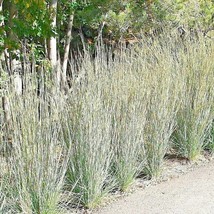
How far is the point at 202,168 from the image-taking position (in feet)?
14.0

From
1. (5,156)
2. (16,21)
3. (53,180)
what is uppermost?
(16,21)

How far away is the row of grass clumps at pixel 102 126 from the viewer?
3031 millimetres

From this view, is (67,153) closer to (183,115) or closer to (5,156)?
(5,156)

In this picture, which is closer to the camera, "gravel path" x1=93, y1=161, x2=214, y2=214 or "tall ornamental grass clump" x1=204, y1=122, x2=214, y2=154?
"gravel path" x1=93, y1=161, x2=214, y2=214

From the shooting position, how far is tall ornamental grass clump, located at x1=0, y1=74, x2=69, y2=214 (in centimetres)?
299

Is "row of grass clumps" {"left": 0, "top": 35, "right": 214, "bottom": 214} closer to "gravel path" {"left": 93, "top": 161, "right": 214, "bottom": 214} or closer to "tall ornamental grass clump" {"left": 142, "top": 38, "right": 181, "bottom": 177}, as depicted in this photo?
"tall ornamental grass clump" {"left": 142, "top": 38, "right": 181, "bottom": 177}

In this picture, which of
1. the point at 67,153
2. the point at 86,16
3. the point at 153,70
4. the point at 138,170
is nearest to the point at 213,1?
the point at 86,16

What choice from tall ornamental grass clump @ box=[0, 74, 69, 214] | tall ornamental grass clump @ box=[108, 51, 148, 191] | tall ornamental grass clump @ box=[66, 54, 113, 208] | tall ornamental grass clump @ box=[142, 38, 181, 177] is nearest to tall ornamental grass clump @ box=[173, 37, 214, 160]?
tall ornamental grass clump @ box=[142, 38, 181, 177]

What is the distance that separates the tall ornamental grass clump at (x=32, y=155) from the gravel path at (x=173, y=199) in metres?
0.57

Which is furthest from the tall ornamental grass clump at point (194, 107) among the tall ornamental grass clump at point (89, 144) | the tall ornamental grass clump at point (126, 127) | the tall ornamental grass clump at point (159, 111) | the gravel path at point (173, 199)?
the tall ornamental grass clump at point (89, 144)

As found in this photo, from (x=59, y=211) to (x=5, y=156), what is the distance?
0.61 metres

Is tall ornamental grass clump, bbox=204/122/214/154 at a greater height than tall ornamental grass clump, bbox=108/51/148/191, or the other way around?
tall ornamental grass clump, bbox=108/51/148/191

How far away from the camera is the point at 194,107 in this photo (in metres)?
4.37

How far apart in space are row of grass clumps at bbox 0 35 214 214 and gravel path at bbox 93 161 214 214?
17cm
